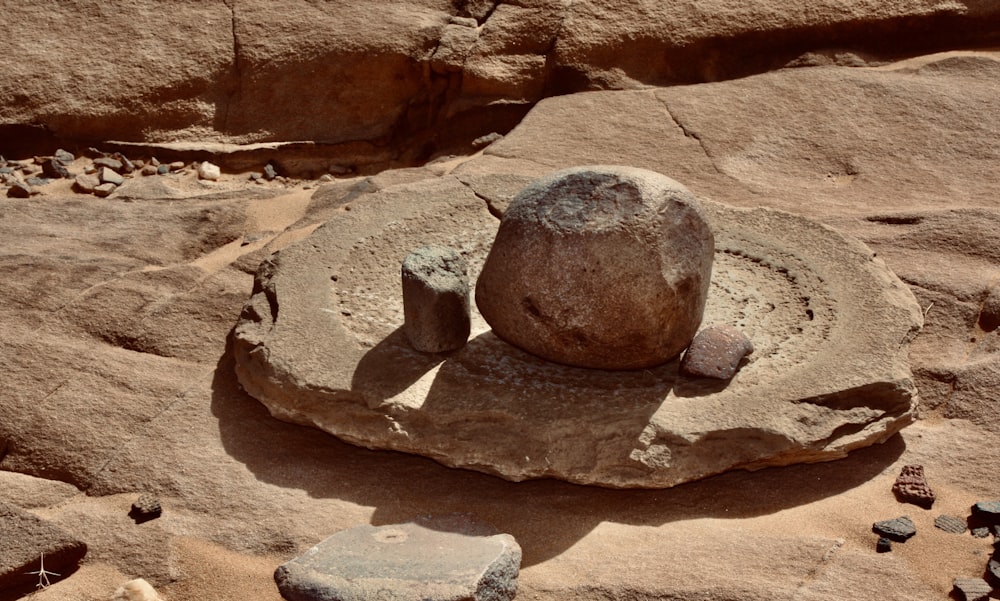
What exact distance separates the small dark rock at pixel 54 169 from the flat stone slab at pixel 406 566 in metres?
3.15

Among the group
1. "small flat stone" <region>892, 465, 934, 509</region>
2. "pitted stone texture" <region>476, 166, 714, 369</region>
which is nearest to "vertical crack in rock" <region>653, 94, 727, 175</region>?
"pitted stone texture" <region>476, 166, 714, 369</region>

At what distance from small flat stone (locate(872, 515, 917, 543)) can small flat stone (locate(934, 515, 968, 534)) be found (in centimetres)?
7

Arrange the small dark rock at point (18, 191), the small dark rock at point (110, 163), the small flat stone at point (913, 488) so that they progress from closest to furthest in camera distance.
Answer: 1. the small flat stone at point (913, 488)
2. the small dark rock at point (18, 191)
3. the small dark rock at point (110, 163)

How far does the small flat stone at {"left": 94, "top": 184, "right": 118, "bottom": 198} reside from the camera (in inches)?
195

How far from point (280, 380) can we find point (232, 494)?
34cm

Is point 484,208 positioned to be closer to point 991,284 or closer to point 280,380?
point 280,380

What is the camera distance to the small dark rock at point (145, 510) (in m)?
2.86

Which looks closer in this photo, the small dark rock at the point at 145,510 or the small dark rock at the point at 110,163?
the small dark rock at the point at 145,510

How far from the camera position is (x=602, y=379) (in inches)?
122

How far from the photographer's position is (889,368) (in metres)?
3.03

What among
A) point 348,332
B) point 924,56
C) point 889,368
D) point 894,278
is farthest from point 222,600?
point 924,56

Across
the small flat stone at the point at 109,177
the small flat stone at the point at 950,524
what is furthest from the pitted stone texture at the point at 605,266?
the small flat stone at the point at 109,177

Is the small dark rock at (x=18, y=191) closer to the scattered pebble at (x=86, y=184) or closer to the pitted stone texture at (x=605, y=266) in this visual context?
the scattered pebble at (x=86, y=184)

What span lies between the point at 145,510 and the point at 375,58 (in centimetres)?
316
